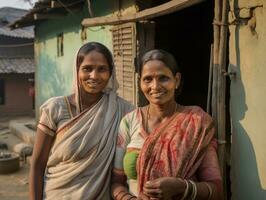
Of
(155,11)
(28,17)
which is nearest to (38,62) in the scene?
(28,17)

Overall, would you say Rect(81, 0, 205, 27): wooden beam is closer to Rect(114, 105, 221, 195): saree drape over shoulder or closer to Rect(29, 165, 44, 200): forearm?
Rect(114, 105, 221, 195): saree drape over shoulder

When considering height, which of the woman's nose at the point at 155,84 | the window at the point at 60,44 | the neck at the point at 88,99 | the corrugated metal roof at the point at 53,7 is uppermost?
the corrugated metal roof at the point at 53,7

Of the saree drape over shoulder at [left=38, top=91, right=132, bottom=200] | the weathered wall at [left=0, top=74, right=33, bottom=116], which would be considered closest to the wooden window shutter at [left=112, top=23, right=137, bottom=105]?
the saree drape over shoulder at [left=38, top=91, right=132, bottom=200]

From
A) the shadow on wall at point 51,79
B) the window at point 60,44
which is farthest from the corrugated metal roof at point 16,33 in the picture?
the window at point 60,44

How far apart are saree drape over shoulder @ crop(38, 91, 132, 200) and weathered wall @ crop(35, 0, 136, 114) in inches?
139

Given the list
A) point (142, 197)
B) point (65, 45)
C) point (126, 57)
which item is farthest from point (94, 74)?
point (65, 45)

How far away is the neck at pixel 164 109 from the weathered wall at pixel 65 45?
3.70 meters

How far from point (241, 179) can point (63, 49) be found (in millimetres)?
7629

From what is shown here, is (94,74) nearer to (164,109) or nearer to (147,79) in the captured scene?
(147,79)

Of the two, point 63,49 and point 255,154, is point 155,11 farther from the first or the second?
point 63,49

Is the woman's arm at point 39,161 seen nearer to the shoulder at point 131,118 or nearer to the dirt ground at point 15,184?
the shoulder at point 131,118

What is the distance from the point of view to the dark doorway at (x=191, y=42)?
18.5ft

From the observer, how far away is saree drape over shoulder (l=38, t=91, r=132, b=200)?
254cm

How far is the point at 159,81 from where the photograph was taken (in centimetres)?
→ 230
